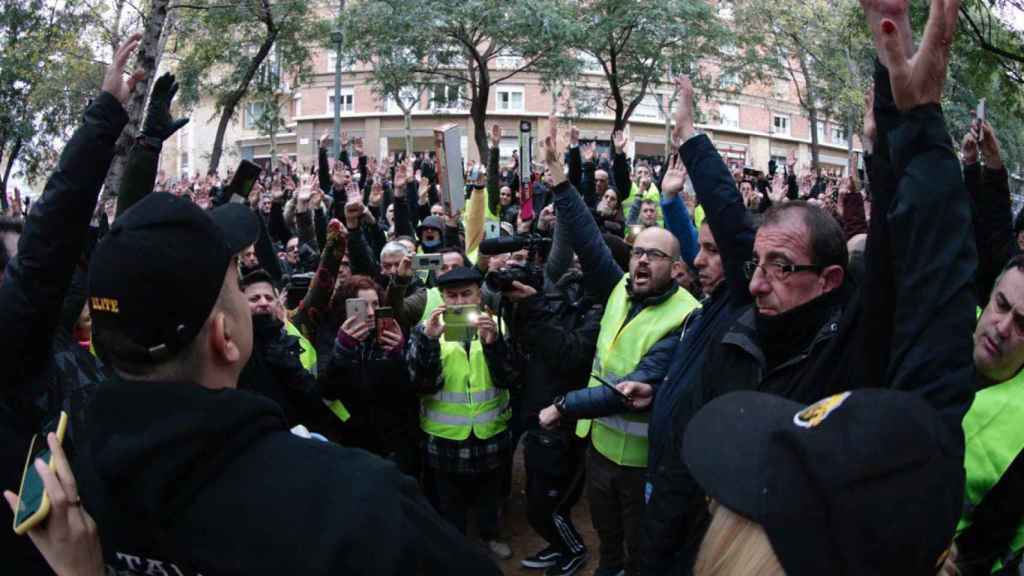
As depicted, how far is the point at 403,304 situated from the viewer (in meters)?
5.06

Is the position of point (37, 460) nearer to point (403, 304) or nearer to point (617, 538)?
point (617, 538)

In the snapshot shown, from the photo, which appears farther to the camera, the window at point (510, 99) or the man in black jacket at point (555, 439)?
the window at point (510, 99)

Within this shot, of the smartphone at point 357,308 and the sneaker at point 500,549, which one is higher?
the smartphone at point 357,308

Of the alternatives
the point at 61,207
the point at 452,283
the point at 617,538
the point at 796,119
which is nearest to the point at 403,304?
the point at 452,283

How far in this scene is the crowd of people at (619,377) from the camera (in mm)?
1157

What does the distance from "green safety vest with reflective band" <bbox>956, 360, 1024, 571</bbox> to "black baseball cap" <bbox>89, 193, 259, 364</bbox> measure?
188 cm

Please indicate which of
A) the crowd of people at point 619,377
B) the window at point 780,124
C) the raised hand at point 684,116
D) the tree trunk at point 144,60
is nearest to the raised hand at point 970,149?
the crowd of people at point 619,377

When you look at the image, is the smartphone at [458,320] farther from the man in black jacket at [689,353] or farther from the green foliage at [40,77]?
the green foliage at [40,77]

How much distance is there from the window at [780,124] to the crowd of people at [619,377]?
45.3 m

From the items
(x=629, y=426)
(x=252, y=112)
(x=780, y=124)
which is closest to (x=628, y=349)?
(x=629, y=426)

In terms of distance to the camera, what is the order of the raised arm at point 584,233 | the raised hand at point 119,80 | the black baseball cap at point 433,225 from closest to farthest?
the raised hand at point 119,80 < the raised arm at point 584,233 < the black baseball cap at point 433,225

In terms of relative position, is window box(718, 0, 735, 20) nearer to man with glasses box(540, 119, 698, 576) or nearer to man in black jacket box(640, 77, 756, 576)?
man with glasses box(540, 119, 698, 576)

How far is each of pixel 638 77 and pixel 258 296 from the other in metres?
23.3

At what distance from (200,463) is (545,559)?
3881 millimetres
